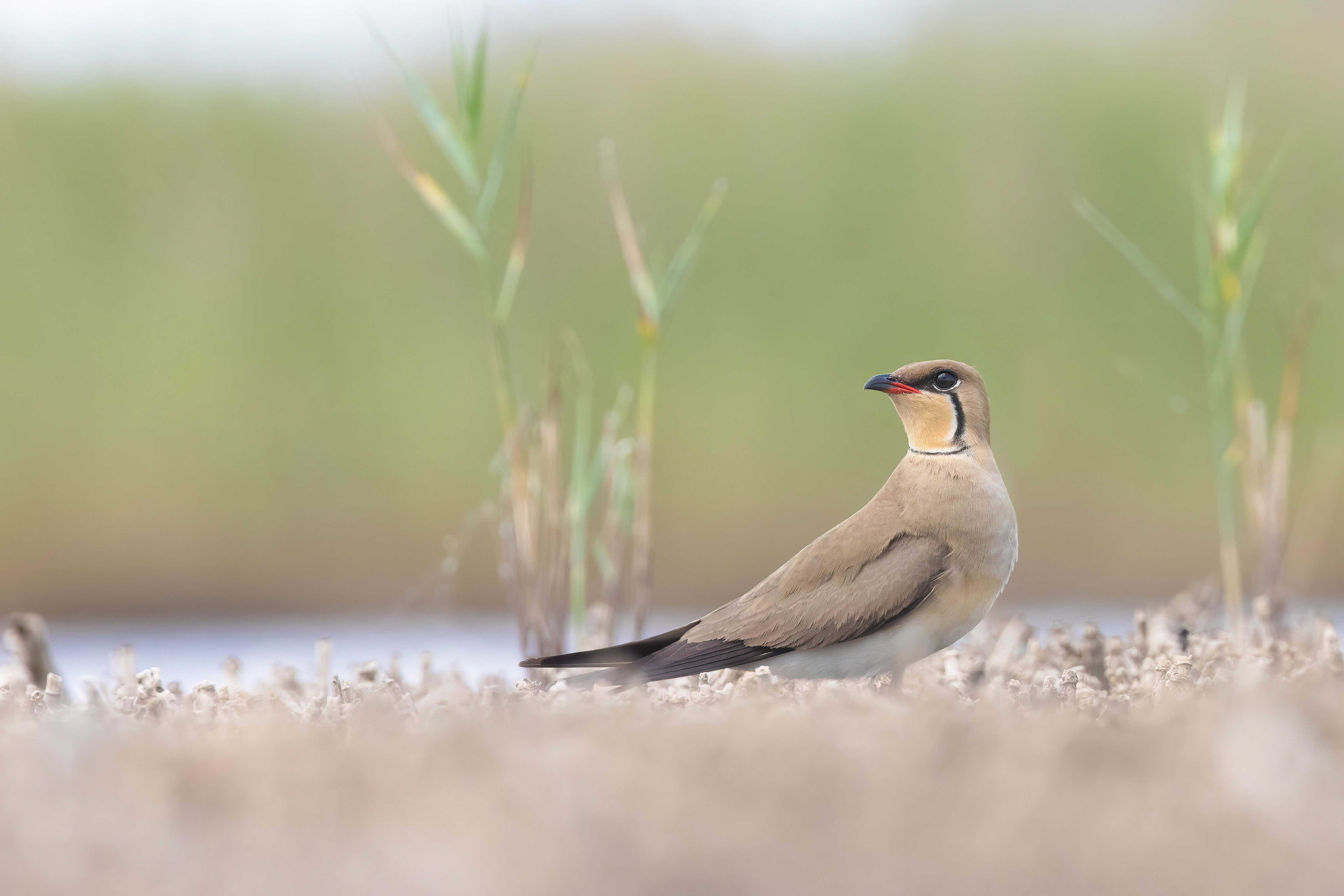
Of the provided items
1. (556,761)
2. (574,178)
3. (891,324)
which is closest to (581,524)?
(556,761)

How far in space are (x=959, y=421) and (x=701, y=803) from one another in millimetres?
1368

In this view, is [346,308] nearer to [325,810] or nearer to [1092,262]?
[1092,262]

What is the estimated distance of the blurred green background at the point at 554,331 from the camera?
577cm

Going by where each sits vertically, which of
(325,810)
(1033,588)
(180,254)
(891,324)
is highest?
(180,254)

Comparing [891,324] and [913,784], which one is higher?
[891,324]

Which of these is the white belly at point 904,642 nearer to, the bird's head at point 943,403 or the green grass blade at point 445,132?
the bird's head at point 943,403

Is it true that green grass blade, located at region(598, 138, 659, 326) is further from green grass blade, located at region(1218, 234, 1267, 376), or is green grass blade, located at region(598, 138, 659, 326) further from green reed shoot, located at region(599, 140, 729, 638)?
green grass blade, located at region(1218, 234, 1267, 376)

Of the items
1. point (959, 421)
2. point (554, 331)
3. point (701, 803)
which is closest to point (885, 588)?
point (959, 421)

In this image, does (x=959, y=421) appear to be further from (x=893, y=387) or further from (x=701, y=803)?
(x=701, y=803)

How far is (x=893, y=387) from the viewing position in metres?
2.17

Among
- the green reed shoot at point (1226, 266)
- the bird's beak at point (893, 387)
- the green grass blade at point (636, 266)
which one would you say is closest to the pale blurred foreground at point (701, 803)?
the bird's beak at point (893, 387)

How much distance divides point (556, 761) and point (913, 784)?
31cm

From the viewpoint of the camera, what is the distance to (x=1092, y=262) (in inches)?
233

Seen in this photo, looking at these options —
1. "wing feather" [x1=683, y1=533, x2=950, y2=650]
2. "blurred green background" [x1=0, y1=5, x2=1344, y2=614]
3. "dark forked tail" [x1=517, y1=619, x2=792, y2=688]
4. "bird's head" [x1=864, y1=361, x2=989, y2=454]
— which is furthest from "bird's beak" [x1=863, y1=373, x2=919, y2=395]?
"blurred green background" [x1=0, y1=5, x2=1344, y2=614]
